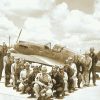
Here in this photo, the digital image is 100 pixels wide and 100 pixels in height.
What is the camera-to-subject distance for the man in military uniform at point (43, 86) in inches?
717

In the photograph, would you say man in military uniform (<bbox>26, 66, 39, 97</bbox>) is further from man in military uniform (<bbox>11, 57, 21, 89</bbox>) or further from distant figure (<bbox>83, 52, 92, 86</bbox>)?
distant figure (<bbox>83, 52, 92, 86</bbox>)

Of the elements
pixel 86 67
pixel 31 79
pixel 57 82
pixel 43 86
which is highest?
pixel 86 67

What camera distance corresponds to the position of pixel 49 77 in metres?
18.6

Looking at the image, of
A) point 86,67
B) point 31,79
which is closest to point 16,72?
point 31,79

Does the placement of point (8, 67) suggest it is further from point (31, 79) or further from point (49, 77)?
point (49, 77)

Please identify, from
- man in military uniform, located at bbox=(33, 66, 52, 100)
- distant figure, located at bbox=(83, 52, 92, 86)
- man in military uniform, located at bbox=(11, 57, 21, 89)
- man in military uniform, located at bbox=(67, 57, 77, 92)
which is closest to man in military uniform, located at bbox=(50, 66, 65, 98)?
man in military uniform, located at bbox=(33, 66, 52, 100)

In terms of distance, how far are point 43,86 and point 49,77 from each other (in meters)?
0.52

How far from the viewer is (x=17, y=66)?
73.6ft

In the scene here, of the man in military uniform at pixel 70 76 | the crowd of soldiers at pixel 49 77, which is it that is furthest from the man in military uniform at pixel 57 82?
the man in military uniform at pixel 70 76

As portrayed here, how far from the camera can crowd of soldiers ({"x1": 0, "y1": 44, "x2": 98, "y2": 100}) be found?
18469 mm

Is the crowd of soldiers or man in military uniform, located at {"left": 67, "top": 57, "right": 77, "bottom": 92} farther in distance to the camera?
man in military uniform, located at {"left": 67, "top": 57, "right": 77, "bottom": 92}

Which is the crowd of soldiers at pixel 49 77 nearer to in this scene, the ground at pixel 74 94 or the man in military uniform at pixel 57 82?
the man in military uniform at pixel 57 82

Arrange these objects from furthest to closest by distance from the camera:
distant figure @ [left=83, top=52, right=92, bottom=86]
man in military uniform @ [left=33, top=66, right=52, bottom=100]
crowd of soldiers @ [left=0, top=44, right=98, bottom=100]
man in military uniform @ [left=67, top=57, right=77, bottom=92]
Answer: distant figure @ [left=83, top=52, right=92, bottom=86] → man in military uniform @ [left=67, top=57, right=77, bottom=92] → crowd of soldiers @ [left=0, top=44, right=98, bottom=100] → man in military uniform @ [left=33, top=66, right=52, bottom=100]

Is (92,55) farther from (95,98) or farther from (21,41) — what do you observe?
(21,41)
